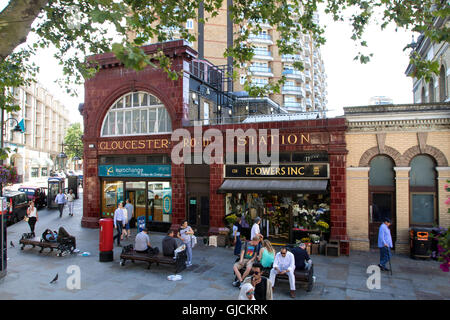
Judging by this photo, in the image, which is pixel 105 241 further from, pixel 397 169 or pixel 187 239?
pixel 397 169

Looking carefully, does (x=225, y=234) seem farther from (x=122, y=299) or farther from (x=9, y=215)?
(x=9, y=215)

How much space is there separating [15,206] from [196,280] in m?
16.4

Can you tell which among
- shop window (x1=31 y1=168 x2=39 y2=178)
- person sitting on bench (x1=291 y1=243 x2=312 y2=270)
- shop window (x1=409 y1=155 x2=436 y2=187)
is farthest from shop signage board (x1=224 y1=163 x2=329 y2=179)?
shop window (x1=31 y1=168 x2=39 y2=178)

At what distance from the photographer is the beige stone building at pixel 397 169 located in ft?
41.2

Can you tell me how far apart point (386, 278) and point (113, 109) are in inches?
623

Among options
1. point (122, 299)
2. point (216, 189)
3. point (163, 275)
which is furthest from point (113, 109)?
point (122, 299)

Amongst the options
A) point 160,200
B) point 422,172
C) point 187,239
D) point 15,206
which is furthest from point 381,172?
point 15,206

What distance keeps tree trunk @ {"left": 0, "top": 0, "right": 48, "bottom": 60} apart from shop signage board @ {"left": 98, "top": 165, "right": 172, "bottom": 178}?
11048 millimetres

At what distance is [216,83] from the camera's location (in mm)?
20812

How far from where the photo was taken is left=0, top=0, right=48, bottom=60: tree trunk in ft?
19.4

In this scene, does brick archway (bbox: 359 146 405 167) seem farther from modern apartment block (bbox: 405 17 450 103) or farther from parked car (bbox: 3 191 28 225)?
A: parked car (bbox: 3 191 28 225)

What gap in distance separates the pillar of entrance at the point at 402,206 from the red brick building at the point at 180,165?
2097mm

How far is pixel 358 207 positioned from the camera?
13359mm
